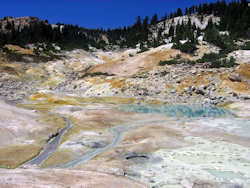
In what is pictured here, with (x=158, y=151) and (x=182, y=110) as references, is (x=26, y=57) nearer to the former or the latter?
(x=182, y=110)

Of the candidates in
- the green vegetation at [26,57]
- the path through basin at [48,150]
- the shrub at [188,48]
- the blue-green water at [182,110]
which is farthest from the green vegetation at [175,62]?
the path through basin at [48,150]

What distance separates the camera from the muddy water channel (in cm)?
2119

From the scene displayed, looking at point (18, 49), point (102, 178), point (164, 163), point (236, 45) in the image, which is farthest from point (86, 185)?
point (18, 49)

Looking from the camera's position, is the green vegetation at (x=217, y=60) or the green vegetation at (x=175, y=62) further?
the green vegetation at (x=175, y=62)

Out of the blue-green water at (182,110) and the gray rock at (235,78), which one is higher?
the gray rock at (235,78)

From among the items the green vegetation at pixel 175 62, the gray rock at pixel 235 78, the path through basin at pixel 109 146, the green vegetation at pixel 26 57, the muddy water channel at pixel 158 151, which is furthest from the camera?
the green vegetation at pixel 26 57

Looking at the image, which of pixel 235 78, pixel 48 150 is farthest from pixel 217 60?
pixel 48 150

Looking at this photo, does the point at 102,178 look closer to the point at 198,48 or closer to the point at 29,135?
the point at 29,135

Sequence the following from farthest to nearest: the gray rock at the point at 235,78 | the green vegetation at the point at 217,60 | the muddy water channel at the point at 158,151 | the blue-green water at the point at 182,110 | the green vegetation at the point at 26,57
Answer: the green vegetation at the point at 26,57, the green vegetation at the point at 217,60, the gray rock at the point at 235,78, the blue-green water at the point at 182,110, the muddy water channel at the point at 158,151

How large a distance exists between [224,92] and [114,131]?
5213 cm

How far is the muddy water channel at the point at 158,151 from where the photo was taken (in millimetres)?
21188

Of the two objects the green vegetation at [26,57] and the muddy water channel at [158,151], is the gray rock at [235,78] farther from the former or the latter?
the green vegetation at [26,57]

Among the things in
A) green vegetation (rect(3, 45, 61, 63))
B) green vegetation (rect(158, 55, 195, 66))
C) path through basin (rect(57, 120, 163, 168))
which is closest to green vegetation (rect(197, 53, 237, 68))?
green vegetation (rect(158, 55, 195, 66))

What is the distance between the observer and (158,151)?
28969 mm
